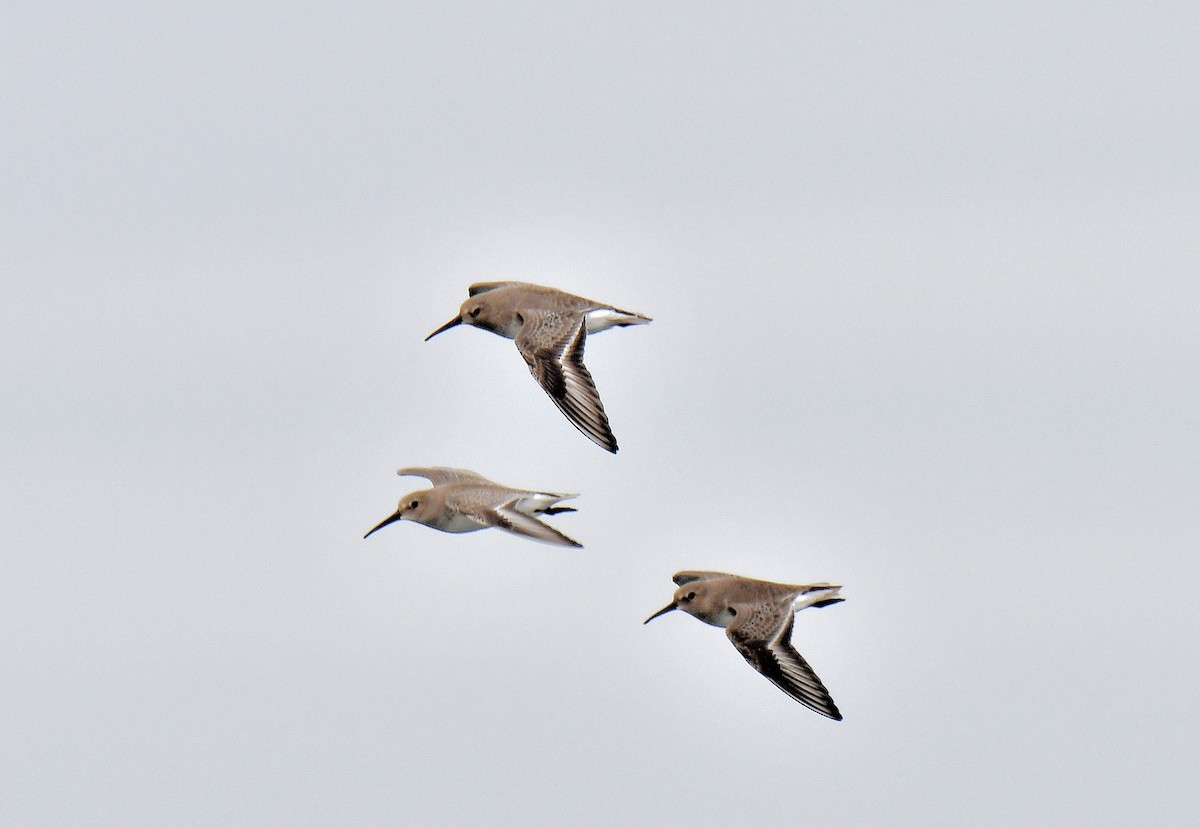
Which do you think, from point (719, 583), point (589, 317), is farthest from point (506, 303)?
point (719, 583)

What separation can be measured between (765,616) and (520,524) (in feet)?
9.29

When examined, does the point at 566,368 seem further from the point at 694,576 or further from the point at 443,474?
the point at 443,474

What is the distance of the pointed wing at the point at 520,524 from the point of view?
1054 inches

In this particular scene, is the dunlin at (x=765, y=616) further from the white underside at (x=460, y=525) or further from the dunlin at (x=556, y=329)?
the dunlin at (x=556, y=329)

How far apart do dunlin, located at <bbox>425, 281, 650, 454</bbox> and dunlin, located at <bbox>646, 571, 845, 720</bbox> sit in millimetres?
2617

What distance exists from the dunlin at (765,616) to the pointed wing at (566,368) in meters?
2.62

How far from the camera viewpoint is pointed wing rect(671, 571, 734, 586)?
30734mm

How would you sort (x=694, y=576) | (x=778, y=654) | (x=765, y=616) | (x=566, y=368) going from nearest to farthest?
(x=778, y=654), (x=765, y=616), (x=566, y=368), (x=694, y=576)

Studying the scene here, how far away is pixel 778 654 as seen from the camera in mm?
28047

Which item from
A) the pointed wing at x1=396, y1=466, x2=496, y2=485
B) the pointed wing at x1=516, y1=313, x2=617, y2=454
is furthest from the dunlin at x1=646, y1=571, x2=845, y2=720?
the pointed wing at x1=396, y1=466, x2=496, y2=485

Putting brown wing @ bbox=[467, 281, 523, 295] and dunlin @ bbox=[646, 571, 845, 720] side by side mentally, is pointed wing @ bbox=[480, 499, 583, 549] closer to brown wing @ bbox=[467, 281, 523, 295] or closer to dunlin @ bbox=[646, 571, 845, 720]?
dunlin @ bbox=[646, 571, 845, 720]

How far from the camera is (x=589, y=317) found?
30375mm

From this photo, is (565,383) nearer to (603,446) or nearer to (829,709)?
(603,446)

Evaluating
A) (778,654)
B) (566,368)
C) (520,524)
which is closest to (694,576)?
(778,654)
